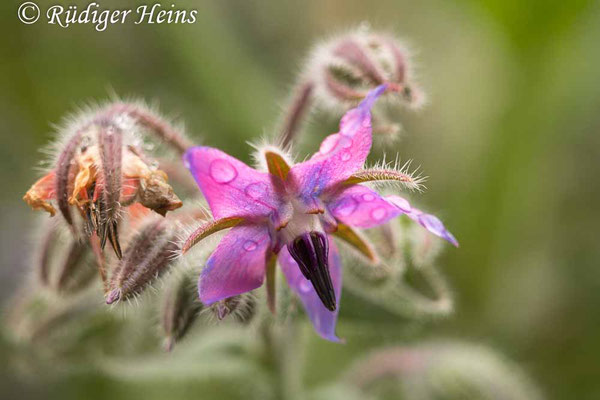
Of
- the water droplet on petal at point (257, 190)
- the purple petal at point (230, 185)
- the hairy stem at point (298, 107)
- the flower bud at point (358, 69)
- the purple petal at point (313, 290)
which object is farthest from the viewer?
the hairy stem at point (298, 107)

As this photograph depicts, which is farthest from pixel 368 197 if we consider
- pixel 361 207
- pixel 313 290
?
pixel 313 290

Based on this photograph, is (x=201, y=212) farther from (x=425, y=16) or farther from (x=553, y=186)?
(x=425, y=16)

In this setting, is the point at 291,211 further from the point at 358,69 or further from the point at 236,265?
the point at 358,69

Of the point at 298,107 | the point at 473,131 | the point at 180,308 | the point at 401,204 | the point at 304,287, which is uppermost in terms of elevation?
the point at 473,131

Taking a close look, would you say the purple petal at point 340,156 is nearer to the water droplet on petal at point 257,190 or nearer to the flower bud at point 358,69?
the water droplet on petal at point 257,190

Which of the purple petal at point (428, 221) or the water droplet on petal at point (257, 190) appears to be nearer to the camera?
the purple petal at point (428, 221)

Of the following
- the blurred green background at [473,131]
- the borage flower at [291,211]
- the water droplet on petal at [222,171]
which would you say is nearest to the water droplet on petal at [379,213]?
the borage flower at [291,211]

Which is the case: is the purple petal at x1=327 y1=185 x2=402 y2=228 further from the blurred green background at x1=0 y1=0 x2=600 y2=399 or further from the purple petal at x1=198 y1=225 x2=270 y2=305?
the blurred green background at x1=0 y1=0 x2=600 y2=399
